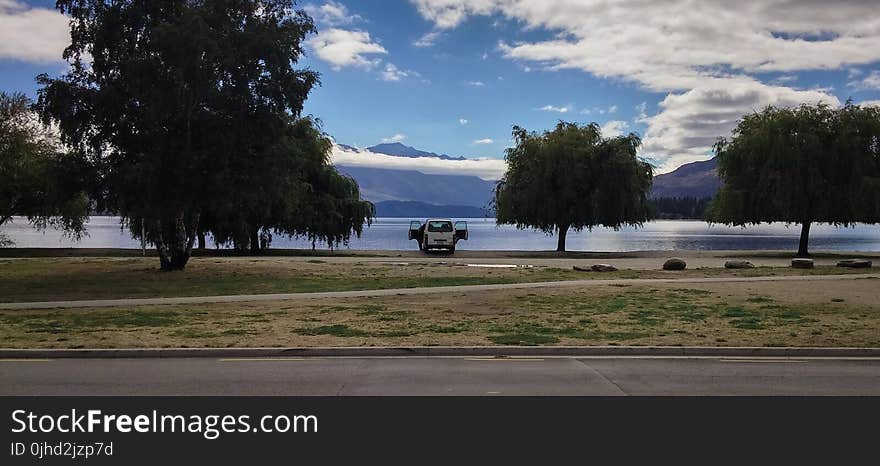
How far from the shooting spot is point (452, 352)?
35.9 ft

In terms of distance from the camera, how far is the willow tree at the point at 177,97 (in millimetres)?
24578

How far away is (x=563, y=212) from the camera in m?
45.8

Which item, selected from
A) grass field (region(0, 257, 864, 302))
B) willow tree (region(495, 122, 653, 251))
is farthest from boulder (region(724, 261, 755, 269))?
willow tree (region(495, 122, 653, 251))

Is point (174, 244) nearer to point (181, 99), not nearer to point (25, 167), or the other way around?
point (181, 99)

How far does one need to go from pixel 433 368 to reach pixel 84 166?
2072cm

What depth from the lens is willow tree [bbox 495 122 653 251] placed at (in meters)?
45.2

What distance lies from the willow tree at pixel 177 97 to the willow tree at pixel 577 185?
22.6 metres

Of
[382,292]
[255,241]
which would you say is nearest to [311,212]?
[255,241]

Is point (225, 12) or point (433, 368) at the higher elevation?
point (225, 12)

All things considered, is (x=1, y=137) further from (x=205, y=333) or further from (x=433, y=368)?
(x=433, y=368)

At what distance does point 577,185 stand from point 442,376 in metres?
37.9

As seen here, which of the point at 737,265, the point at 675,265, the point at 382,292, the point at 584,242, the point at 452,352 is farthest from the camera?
the point at 584,242

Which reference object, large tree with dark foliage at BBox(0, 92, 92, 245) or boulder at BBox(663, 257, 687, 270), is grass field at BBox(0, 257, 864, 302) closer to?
boulder at BBox(663, 257, 687, 270)
